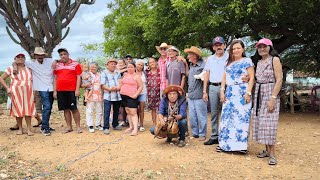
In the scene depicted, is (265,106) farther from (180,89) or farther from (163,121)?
(163,121)

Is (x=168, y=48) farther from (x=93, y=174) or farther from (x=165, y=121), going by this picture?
(x=93, y=174)

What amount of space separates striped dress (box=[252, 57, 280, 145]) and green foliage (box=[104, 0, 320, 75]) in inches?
137

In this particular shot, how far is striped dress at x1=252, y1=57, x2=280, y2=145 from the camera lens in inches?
199

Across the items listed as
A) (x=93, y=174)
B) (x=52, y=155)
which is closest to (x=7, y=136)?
(x=52, y=155)

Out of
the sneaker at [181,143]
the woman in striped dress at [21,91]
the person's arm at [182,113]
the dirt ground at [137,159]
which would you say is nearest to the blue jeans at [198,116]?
the dirt ground at [137,159]

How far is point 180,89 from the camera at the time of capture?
6039 mm

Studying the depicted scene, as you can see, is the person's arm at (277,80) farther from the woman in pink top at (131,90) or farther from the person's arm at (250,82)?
the woman in pink top at (131,90)

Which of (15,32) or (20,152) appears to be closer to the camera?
(20,152)

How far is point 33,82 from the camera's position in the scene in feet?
23.9

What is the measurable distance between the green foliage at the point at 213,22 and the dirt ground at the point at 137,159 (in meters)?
3.45

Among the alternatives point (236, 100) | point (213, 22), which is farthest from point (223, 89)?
point (213, 22)

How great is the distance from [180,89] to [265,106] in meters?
1.53

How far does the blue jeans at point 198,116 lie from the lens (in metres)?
6.54

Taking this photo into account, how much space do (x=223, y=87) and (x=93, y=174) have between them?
245cm
